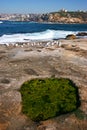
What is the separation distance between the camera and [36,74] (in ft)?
42.9

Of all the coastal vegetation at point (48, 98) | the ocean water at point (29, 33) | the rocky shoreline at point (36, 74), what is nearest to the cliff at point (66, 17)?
the ocean water at point (29, 33)

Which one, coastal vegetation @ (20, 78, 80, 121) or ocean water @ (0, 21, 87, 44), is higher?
coastal vegetation @ (20, 78, 80, 121)

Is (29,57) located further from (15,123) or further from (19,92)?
(15,123)

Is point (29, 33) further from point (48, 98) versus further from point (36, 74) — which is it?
point (48, 98)

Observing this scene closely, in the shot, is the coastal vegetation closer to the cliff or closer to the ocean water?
the ocean water

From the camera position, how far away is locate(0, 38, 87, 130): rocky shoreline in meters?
8.87

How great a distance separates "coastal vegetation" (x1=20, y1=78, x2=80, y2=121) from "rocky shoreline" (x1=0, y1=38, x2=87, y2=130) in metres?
0.23

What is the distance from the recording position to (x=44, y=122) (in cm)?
895

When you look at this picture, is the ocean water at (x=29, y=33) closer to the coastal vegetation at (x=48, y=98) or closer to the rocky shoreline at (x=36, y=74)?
the rocky shoreline at (x=36, y=74)

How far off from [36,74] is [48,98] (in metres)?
2.65

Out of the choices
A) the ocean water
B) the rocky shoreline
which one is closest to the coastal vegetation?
the rocky shoreline

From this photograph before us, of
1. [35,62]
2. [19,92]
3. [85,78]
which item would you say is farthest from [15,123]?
[35,62]

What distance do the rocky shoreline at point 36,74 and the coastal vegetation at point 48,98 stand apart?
0.23 metres

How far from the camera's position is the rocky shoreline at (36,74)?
8.87 meters
